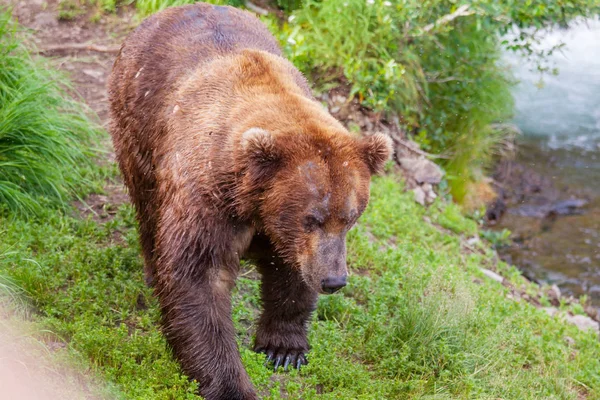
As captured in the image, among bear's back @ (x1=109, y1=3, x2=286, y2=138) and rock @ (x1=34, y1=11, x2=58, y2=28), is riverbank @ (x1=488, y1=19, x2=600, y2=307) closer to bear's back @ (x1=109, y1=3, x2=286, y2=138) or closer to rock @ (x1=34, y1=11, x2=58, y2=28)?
bear's back @ (x1=109, y1=3, x2=286, y2=138)

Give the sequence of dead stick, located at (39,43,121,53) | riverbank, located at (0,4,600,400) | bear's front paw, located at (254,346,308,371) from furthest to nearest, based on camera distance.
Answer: dead stick, located at (39,43,121,53) < bear's front paw, located at (254,346,308,371) < riverbank, located at (0,4,600,400)

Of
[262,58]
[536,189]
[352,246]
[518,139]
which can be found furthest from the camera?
[518,139]

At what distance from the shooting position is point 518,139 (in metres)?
13.0

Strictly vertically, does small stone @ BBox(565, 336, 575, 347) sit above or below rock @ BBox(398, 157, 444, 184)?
below

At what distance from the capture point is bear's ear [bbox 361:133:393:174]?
16.1 feet

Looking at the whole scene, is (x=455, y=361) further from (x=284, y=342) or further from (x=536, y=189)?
(x=536, y=189)

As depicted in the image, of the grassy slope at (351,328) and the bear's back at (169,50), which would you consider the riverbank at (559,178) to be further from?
the bear's back at (169,50)

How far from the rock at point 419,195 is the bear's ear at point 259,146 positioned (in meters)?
5.20

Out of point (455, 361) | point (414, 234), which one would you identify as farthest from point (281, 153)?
point (414, 234)

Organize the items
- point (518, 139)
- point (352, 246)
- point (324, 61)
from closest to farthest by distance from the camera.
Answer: point (352, 246) → point (324, 61) → point (518, 139)

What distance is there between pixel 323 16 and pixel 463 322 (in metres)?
4.83

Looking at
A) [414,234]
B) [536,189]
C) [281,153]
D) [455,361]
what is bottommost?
[536,189]

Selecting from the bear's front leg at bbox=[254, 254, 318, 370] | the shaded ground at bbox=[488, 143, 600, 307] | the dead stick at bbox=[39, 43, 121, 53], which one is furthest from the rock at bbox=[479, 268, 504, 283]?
the dead stick at bbox=[39, 43, 121, 53]

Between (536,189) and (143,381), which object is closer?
(143,381)
